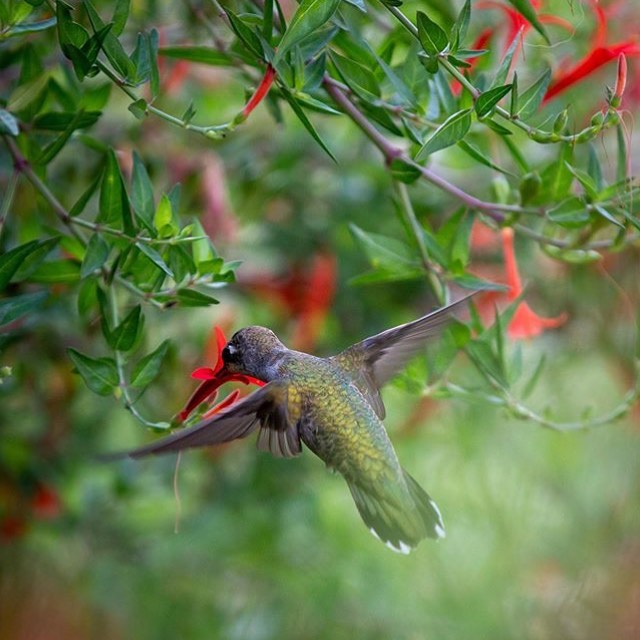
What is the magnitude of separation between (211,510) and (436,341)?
0.73 metres

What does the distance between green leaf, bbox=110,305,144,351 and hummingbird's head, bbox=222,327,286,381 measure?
7 centimetres

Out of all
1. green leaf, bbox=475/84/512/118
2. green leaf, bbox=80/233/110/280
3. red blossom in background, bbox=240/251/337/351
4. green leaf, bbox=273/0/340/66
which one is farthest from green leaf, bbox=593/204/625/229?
red blossom in background, bbox=240/251/337/351

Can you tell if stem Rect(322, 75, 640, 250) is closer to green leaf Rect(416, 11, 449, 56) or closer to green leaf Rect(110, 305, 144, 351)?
green leaf Rect(416, 11, 449, 56)

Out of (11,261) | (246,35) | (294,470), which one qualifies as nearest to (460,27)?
(246,35)

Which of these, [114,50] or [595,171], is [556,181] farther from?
[114,50]

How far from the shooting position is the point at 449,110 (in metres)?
0.74

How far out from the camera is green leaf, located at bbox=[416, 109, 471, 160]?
0.62 m

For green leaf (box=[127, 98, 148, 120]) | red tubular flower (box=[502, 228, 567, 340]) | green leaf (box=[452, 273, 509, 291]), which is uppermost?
green leaf (box=[127, 98, 148, 120])

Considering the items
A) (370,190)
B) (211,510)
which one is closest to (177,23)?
(370,190)

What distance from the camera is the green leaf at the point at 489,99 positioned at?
0.62 metres

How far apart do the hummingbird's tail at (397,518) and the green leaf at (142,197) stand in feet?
0.91

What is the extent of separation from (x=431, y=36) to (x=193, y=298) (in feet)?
0.83

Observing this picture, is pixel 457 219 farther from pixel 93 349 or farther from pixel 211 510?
pixel 211 510

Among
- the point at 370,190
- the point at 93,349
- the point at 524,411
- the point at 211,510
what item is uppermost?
the point at 524,411
